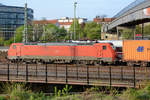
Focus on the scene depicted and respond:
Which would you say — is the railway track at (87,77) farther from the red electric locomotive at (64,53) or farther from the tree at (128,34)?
the tree at (128,34)

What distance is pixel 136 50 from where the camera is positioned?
2616 centimetres

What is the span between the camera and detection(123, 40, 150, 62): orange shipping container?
25641 millimetres

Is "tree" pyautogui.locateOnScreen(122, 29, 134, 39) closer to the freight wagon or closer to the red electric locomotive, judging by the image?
the freight wagon

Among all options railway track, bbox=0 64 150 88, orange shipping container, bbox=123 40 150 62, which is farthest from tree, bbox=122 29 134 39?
railway track, bbox=0 64 150 88

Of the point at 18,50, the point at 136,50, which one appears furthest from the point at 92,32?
the point at 136,50

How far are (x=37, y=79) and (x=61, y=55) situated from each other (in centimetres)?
1185

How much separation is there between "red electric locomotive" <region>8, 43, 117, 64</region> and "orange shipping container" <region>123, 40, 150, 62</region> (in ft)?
4.85

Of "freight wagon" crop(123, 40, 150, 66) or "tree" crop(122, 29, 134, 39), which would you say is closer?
"freight wagon" crop(123, 40, 150, 66)

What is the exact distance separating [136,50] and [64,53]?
8939 mm

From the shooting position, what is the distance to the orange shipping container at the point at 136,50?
25.6m

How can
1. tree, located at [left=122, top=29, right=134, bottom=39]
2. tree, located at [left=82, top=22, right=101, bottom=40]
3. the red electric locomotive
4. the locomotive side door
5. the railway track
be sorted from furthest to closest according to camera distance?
tree, located at [left=82, top=22, right=101, bottom=40] < tree, located at [left=122, top=29, right=134, bottom=39] < the locomotive side door < the red electric locomotive < the railway track

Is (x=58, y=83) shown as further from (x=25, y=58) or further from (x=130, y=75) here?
(x=25, y=58)

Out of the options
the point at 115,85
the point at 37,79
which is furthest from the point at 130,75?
the point at 37,79

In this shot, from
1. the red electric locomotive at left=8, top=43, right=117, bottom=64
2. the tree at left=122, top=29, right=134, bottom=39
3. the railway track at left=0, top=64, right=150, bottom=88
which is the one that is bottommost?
the railway track at left=0, top=64, right=150, bottom=88
